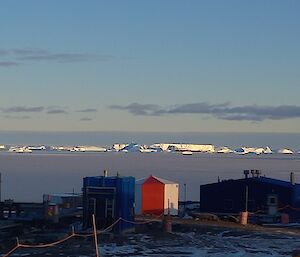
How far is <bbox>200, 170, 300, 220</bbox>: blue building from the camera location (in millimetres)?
39344

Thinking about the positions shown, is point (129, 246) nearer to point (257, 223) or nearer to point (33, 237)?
point (33, 237)

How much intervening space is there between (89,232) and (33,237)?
86.7 inches

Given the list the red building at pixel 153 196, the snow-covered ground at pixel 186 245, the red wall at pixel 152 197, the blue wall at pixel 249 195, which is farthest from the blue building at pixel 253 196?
the snow-covered ground at pixel 186 245

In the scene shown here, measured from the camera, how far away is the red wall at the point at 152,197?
40.6m

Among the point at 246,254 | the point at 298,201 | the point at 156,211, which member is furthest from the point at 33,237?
the point at 298,201

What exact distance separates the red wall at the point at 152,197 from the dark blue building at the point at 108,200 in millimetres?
7497

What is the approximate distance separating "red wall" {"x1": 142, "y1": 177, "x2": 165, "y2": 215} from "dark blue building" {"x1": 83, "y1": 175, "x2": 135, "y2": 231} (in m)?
7.50

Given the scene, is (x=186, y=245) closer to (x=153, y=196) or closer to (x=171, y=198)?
(x=153, y=196)

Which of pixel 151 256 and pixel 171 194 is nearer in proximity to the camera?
pixel 151 256

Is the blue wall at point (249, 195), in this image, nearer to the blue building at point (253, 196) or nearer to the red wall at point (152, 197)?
the blue building at point (253, 196)

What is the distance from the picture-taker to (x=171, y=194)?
4097cm

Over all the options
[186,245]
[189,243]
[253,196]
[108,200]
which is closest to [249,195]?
[253,196]

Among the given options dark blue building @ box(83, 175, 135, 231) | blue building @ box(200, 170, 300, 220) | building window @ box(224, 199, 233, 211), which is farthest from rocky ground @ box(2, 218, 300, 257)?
building window @ box(224, 199, 233, 211)

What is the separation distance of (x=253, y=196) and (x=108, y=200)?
34.4ft
